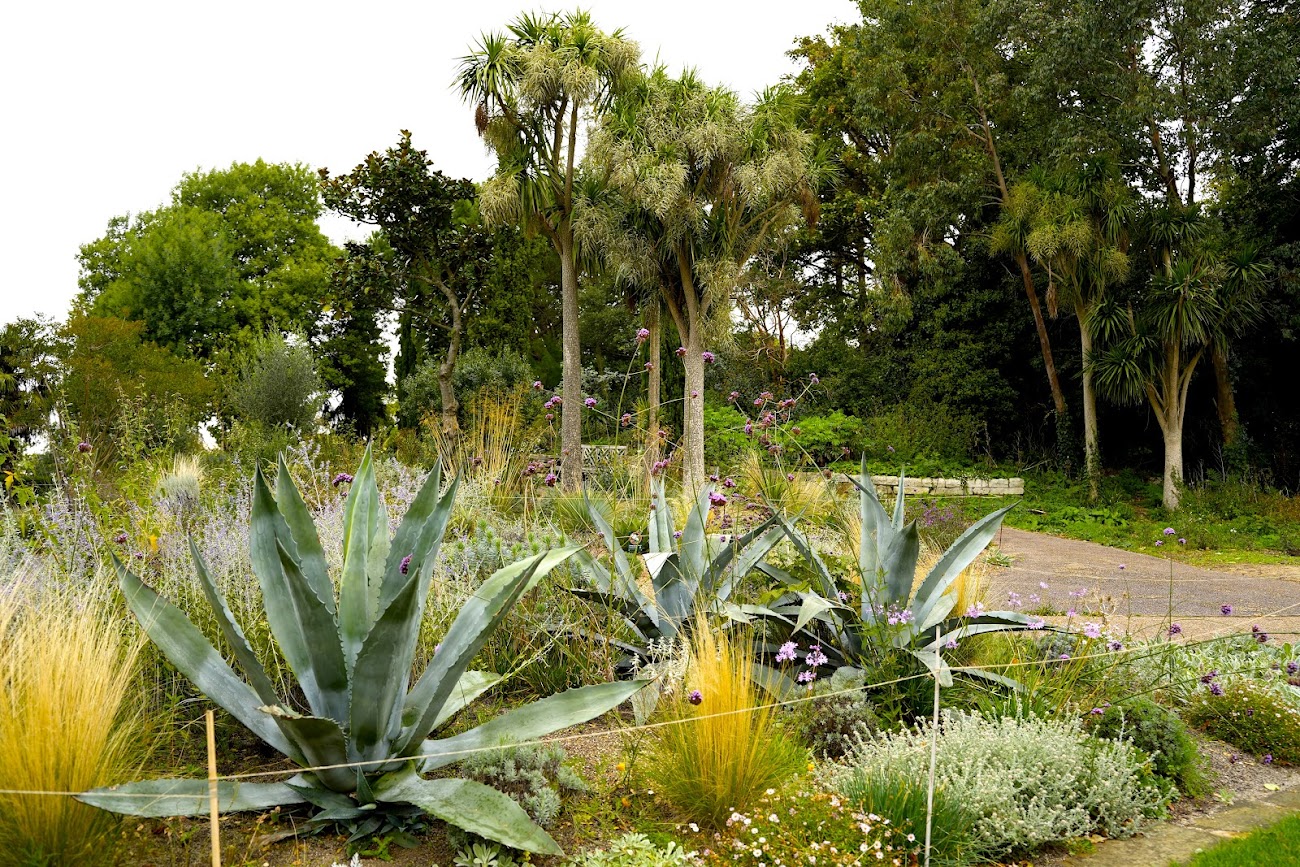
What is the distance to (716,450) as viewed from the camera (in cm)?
1552

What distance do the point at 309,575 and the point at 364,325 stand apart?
91.6 feet

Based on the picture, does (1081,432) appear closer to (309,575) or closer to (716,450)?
(716,450)

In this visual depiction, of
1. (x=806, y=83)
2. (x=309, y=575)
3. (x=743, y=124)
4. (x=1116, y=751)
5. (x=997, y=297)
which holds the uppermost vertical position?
(x=806, y=83)

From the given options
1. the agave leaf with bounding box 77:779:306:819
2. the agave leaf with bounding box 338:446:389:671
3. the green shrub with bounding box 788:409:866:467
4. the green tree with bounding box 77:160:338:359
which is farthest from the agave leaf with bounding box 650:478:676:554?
the green tree with bounding box 77:160:338:359

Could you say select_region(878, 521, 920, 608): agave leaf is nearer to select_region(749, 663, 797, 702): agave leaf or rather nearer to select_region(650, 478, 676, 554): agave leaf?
select_region(749, 663, 797, 702): agave leaf

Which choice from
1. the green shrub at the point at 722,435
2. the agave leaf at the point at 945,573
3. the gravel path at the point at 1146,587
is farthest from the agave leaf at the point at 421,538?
the green shrub at the point at 722,435

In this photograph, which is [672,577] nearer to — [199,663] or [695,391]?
[199,663]

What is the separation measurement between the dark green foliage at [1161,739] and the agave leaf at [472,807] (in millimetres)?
2166

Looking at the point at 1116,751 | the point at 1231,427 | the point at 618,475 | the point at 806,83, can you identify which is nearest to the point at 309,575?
the point at 1116,751

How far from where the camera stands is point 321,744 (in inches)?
95.0

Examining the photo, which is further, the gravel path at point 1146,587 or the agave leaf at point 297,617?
the gravel path at point 1146,587

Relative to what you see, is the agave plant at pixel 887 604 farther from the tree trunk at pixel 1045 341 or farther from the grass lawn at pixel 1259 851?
the tree trunk at pixel 1045 341

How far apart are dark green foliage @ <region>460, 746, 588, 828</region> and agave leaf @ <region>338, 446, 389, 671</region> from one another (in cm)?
51

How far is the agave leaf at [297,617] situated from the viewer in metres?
2.45
